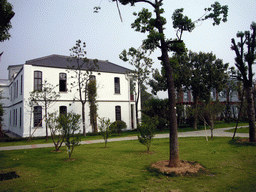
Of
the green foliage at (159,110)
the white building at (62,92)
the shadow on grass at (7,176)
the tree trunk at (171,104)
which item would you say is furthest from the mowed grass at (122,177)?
the green foliage at (159,110)

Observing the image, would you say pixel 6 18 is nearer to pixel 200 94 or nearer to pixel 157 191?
pixel 157 191

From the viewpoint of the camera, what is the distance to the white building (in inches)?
827

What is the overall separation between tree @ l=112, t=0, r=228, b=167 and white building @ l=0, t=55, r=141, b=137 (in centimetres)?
1403

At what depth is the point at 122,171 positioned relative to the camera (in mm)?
6449

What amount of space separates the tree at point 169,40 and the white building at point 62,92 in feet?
46.0

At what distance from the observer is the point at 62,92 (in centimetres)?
2338

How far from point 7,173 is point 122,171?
391 cm

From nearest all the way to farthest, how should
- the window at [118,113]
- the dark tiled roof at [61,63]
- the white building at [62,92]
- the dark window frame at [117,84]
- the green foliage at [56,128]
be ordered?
1. the green foliage at [56,128]
2. the white building at [62,92]
3. the dark tiled roof at [61,63]
4. the window at [118,113]
5. the dark window frame at [117,84]

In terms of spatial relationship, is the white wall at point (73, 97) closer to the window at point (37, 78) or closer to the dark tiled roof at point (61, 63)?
the window at point (37, 78)

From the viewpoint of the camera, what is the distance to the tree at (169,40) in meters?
6.54

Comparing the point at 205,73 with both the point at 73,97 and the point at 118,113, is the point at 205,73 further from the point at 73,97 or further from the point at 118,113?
the point at 73,97

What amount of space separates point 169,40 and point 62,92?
18.9 m

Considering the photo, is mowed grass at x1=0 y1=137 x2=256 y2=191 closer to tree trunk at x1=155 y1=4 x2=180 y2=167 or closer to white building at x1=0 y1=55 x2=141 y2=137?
tree trunk at x1=155 y1=4 x2=180 y2=167

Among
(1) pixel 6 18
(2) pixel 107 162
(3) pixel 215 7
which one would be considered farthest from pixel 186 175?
(1) pixel 6 18
